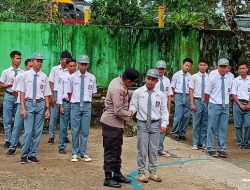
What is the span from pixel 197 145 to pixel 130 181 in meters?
3.35

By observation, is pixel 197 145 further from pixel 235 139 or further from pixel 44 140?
pixel 44 140

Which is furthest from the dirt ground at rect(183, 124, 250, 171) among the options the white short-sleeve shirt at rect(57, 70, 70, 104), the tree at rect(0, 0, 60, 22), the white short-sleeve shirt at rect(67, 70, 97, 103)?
the tree at rect(0, 0, 60, 22)

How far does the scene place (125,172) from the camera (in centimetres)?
858

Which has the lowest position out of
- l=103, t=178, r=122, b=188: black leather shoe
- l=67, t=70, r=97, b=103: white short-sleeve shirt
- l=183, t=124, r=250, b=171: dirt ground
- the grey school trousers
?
l=183, t=124, r=250, b=171: dirt ground

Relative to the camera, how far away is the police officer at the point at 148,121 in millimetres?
7941

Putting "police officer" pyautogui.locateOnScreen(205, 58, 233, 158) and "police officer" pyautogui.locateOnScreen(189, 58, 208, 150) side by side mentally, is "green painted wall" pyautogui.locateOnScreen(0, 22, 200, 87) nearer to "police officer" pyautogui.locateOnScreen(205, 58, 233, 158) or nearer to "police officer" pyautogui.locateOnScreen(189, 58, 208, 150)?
"police officer" pyautogui.locateOnScreen(189, 58, 208, 150)

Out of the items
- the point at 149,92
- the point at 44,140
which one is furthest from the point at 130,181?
the point at 44,140

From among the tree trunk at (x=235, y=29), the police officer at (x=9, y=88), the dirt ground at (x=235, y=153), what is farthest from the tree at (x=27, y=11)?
the dirt ground at (x=235, y=153)

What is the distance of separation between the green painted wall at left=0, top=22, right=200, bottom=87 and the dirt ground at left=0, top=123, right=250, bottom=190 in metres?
2.93

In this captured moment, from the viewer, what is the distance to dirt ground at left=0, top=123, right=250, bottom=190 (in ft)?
25.4

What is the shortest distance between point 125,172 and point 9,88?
337 centimetres

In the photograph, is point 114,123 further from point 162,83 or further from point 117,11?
point 117,11

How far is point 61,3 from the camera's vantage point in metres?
21.0

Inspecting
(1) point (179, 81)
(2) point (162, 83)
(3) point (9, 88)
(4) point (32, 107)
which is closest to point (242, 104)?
(1) point (179, 81)
